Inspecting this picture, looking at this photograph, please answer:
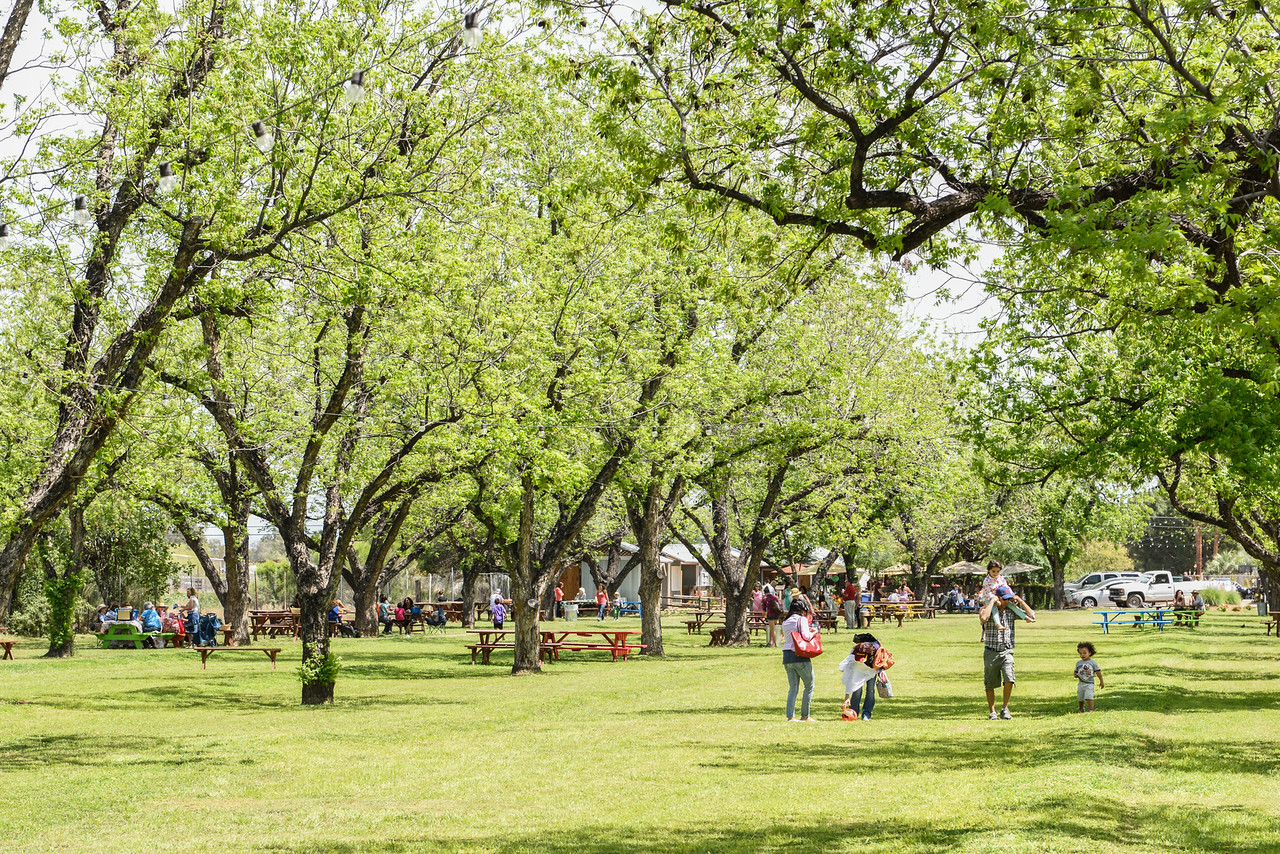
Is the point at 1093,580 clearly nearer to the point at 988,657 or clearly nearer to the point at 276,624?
the point at 276,624

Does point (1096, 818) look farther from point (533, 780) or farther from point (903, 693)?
point (903, 693)

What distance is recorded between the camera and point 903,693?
19828 millimetres

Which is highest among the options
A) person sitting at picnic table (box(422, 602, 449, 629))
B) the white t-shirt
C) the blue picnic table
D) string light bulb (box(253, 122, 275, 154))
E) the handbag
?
string light bulb (box(253, 122, 275, 154))

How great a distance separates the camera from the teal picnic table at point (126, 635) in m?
34.0

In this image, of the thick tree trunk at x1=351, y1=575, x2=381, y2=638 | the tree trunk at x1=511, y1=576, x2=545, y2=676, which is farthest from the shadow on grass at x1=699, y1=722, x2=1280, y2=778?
the thick tree trunk at x1=351, y1=575, x2=381, y2=638

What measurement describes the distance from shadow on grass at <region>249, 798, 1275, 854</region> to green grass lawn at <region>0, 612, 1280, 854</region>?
3 cm

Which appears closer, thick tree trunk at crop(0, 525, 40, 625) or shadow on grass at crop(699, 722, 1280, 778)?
shadow on grass at crop(699, 722, 1280, 778)

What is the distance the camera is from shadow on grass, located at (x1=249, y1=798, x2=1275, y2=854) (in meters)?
8.30

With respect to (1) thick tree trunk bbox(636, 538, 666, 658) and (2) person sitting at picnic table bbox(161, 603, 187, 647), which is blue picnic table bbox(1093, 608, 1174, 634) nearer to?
(1) thick tree trunk bbox(636, 538, 666, 658)

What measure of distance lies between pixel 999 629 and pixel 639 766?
550 centimetres

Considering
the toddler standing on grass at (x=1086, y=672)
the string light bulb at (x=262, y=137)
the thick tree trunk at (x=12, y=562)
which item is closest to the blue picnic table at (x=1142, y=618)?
the toddler standing on grass at (x=1086, y=672)

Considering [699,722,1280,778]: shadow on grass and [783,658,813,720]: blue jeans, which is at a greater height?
[783,658,813,720]: blue jeans

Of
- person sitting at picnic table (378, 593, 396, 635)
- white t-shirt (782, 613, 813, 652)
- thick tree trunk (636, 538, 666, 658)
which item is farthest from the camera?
person sitting at picnic table (378, 593, 396, 635)

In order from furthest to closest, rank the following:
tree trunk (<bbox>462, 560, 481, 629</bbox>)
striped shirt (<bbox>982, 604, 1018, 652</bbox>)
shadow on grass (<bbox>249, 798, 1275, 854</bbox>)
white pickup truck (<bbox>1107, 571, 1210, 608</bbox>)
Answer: white pickup truck (<bbox>1107, 571, 1210, 608</bbox>), tree trunk (<bbox>462, 560, 481, 629</bbox>), striped shirt (<bbox>982, 604, 1018, 652</bbox>), shadow on grass (<bbox>249, 798, 1275, 854</bbox>)
